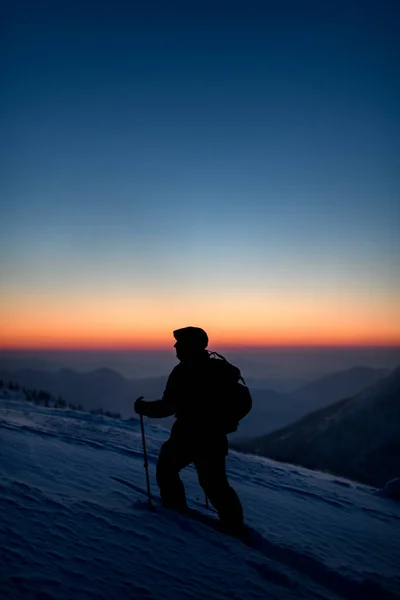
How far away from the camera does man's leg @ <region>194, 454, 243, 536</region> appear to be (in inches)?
173

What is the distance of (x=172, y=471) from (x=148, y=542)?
3.12ft

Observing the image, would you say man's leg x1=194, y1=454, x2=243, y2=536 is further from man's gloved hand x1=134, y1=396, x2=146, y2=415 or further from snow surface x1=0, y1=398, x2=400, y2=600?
man's gloved hand x1=134, y1=396, x2=146, y2=415

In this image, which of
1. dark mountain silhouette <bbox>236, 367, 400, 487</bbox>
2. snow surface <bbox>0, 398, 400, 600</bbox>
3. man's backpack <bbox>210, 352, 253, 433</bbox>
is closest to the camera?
snow surface <bbox>0, 398, 400, 600</bbox>

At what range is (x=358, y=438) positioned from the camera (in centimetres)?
7431

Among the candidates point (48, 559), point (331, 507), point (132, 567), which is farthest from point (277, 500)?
point (48, 559)

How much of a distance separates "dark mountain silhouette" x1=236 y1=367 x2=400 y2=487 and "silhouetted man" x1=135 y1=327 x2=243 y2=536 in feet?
202

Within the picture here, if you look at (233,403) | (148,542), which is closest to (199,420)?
(233,403)

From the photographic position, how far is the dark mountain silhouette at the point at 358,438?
67125mm

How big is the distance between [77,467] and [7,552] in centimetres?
290

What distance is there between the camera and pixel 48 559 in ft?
10.1

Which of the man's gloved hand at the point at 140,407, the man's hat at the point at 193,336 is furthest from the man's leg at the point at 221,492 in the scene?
the man's hat at the point at 193,336

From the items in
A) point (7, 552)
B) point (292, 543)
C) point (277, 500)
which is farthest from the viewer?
point (277, 500)

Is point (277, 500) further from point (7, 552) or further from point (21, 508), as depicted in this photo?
point (7, 552)

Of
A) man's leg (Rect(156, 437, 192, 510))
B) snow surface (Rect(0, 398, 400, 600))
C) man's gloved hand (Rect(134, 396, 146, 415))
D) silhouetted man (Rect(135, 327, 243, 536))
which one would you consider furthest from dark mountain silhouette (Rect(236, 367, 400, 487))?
man's gloved hand (Rect(134, 396, 146, 415))
